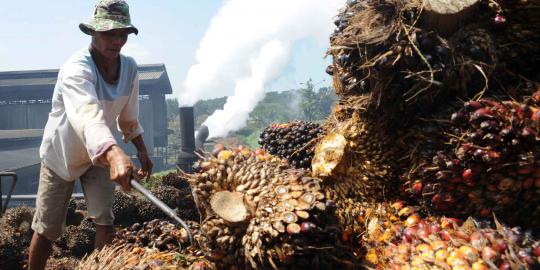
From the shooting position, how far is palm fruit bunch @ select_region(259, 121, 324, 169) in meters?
3.60

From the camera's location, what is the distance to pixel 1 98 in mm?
27984

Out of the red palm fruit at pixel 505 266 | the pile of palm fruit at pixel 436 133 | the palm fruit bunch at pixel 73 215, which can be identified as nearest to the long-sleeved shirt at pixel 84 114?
the pile of palm fruit at pixel 436 133

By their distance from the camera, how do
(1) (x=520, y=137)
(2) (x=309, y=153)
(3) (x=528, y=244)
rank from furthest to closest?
(2) (x=309, y=153), (1) (x=520, y=137), (3) (x=528, y=244)

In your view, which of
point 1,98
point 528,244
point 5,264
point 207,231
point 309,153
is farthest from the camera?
point 1,98

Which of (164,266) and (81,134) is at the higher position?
→ (81,134)

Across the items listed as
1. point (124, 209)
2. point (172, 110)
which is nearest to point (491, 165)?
point (124, 209)

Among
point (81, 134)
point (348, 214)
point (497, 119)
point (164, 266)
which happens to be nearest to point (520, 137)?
point (497, 119)

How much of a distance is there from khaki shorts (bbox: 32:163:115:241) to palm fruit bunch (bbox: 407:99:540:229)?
7.87ft

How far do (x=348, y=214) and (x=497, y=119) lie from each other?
0.92m

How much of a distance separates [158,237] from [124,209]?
7.85 ft

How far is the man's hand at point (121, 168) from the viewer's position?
205 cm

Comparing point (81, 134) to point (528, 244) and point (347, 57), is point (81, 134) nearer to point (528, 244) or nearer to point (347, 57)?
point (347, 57)

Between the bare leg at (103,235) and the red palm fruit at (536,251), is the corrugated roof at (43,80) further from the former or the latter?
the red palm fruit at (536,251)

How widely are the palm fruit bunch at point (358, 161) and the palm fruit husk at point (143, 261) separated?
918mm
